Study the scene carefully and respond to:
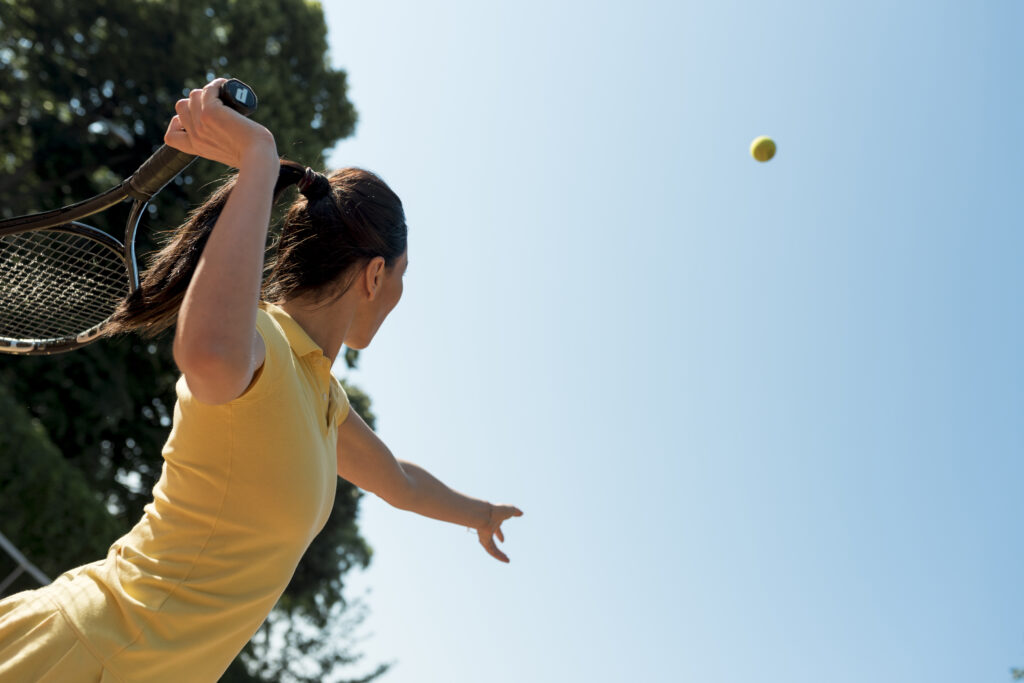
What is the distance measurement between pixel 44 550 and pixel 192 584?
11938 millimetres

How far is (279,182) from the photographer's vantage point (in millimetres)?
2330

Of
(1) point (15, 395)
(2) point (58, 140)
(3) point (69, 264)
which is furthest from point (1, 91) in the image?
(3) point (69, 264)

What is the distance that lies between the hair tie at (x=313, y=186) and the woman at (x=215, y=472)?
0.63ft

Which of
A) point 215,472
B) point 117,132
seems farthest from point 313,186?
point 117,132

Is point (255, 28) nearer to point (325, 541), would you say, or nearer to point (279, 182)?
point (325, 541)

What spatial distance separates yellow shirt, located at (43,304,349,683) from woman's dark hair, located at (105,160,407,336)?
30 centimetres

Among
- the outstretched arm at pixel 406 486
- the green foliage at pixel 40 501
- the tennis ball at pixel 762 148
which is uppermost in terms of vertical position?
the tennis ball at pixel 762 148

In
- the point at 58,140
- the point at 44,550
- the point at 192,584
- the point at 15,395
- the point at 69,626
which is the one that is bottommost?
the point at 69,626

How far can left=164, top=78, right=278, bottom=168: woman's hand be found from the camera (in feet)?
5.90

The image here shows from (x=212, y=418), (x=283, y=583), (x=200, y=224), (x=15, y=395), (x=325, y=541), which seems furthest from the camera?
(x=325, y=541)

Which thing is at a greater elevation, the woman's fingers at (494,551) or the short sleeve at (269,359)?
the woman's fingers at (494,551)

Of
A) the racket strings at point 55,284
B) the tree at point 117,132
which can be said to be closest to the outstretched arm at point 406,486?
the racket strings at point 55,284

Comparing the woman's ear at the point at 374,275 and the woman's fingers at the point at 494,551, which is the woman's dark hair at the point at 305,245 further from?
the woman's fingers at the point at 494,551

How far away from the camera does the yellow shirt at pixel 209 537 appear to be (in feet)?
6.15
